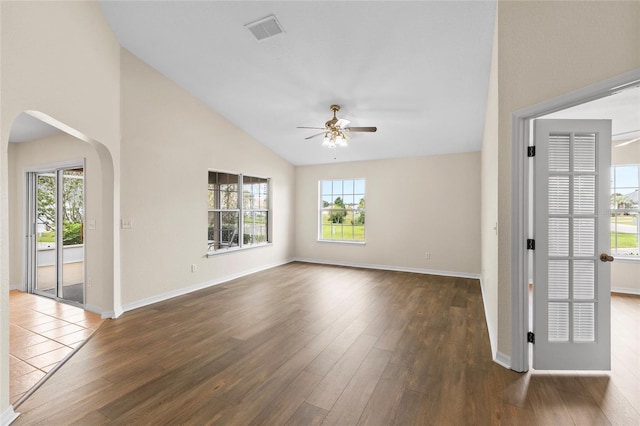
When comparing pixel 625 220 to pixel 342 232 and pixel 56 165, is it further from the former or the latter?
pixel 56 165

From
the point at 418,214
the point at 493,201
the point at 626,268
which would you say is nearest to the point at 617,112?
the point at 626,268

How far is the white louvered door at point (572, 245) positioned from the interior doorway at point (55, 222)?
537 cm

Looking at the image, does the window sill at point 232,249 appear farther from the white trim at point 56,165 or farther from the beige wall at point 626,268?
the beige wall at point 626,268

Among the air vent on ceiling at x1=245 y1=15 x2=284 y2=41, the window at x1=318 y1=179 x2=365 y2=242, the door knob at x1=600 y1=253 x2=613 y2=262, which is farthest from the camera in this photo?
the window at x1=318 y1=179 x2=365 y2=242

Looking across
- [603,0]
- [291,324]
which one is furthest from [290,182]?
[603,0]

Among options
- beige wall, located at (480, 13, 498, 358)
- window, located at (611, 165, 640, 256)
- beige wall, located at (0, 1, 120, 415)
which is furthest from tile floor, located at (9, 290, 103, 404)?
window, located at (611, 165, 640, 256)

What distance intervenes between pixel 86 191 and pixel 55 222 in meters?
1.04

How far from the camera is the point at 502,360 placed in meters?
2.42

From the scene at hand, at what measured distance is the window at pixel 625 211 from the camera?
15.1 feet

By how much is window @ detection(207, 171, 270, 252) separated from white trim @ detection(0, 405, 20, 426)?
3.26m

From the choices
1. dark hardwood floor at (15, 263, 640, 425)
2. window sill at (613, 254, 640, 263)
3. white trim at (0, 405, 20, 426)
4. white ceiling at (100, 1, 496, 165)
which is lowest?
dark hardwood floor at (15, 263, 640, 425)

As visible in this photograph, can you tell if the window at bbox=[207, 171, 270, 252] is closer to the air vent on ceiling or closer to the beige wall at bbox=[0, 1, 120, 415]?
the beige wall at bbox=[0, 1, 120, 415]

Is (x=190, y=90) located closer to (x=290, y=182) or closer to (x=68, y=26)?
(x=68, y=26)

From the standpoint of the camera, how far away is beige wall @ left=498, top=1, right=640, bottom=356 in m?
1.76
